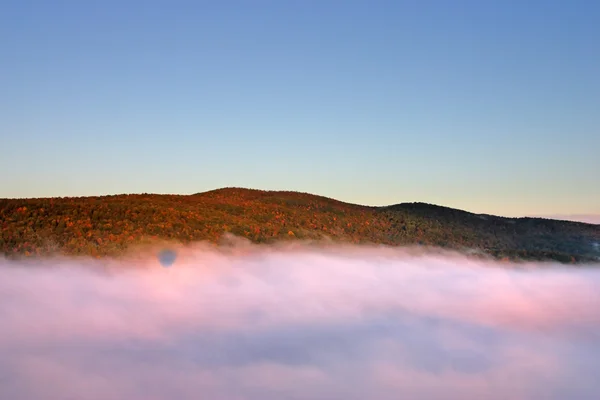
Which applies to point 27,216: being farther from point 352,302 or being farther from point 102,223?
point 352,302

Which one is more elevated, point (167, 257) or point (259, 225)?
point (259, 225)

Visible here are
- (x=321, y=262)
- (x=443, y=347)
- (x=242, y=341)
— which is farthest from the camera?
(x=321, y=262)

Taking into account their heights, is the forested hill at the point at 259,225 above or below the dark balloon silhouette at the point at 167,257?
above

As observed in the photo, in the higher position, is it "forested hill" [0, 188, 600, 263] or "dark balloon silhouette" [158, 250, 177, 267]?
"forested hill" [0, 188, 600, 263]

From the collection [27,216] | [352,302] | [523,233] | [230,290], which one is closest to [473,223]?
[523,233]
